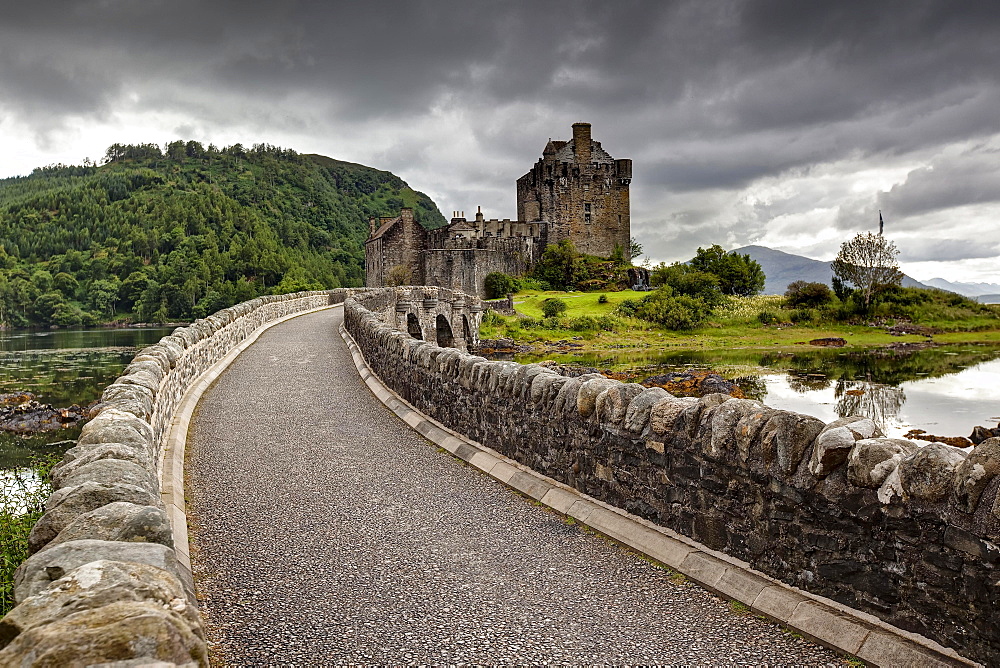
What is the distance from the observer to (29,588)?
2920 millimetres

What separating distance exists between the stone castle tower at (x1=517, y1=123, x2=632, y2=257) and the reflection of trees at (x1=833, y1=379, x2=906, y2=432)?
139 ft

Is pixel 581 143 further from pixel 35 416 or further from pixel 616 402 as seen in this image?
pixel 616 402

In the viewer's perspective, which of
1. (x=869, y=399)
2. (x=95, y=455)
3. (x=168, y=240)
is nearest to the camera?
(x=95, y=455)

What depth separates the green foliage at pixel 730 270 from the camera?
64062 mm

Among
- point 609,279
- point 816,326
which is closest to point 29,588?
point 816,326

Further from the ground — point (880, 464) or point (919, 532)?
point (880, 464)

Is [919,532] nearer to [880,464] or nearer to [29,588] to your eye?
[880,464]

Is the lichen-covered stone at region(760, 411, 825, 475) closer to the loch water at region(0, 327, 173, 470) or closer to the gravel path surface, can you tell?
the gravel path surface

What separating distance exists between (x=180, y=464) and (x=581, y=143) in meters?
69.1

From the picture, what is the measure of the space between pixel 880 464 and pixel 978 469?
48 cm

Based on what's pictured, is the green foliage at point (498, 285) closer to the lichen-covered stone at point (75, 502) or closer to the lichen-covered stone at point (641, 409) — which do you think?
the lichen-covered stone at point (641, 409)

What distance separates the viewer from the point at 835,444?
4.01m

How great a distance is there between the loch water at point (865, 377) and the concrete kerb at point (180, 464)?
15.7 m

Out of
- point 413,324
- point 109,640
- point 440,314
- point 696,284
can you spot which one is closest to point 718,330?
point 696,284
